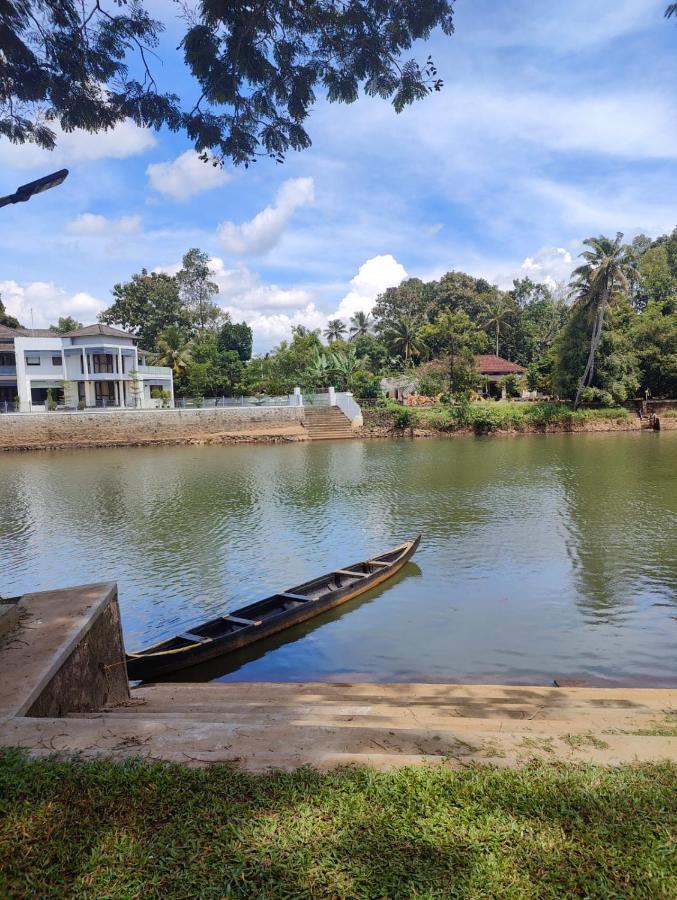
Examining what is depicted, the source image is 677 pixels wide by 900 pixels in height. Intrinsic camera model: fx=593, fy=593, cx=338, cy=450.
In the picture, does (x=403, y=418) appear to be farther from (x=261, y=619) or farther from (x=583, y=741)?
(x=583, y=741)

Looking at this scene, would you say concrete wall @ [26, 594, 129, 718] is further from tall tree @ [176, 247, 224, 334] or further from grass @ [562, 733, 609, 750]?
tall tree @ [176, 247, 224, 334]

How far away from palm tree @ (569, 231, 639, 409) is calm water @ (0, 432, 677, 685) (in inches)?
573

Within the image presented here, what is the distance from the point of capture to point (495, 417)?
39.5m

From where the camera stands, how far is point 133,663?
23.8 ft

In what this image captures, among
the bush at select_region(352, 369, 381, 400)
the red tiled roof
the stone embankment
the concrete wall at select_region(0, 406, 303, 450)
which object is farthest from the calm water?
the red tiled roof

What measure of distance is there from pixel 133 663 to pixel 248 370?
41.1 m

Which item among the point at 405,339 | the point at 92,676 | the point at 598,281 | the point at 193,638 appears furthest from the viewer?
the point at 405,339

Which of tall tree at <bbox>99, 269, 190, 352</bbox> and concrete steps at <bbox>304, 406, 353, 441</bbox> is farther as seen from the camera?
tall tree at <bbox>99, 269, 190, 352</bbox>

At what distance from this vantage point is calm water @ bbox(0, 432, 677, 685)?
8258mm

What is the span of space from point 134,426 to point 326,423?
12747 mm

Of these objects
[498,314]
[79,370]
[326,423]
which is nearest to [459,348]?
[326,423]

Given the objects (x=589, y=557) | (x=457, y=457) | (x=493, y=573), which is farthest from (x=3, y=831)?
(x=457, y=457)

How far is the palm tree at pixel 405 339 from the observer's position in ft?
167

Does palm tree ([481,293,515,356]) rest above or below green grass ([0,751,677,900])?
above
